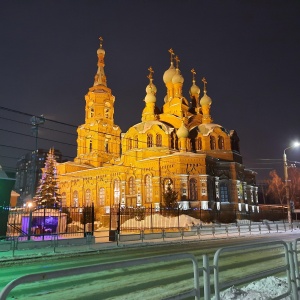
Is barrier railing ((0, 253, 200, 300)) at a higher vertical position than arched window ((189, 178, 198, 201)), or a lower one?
lower

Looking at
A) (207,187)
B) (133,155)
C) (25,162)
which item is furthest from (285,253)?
(25,162)

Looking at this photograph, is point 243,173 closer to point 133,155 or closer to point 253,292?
point 133,155

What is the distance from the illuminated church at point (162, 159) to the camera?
45281mm

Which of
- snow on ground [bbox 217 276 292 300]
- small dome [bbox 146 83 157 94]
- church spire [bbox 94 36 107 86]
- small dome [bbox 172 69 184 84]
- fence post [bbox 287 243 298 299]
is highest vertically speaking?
church spire [bbox 94 36 107 86]

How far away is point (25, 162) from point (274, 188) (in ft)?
379

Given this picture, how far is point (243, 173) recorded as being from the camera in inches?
2085

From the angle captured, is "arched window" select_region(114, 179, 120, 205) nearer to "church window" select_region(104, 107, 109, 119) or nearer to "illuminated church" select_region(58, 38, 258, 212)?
"illuminated church" select_region(58, 38, 258, 212)

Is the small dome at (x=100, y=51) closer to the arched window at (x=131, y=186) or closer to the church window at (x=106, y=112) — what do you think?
the church window at (x=106, y=112)

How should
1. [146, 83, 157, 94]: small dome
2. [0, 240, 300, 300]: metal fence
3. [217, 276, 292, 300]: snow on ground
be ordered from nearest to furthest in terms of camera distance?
[0, 240, 300, 300]: metal fence, [217, 276, 292, 300]: snow on ground, [146, 83, 157, 94]: small dome

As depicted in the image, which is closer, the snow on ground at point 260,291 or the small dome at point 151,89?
the snow on ground at point 260,291

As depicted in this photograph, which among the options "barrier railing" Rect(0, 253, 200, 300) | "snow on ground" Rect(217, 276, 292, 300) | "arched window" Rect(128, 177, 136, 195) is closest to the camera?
"barrier railing" Rect(0, 253, 200, 300)

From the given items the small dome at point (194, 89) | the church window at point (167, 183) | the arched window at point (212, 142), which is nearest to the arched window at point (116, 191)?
the church window at point (167, 183)

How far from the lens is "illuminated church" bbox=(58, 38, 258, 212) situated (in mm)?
45281

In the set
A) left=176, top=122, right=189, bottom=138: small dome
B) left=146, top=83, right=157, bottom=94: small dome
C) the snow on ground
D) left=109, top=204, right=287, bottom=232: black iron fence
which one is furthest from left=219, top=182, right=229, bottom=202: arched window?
the snow on ground
